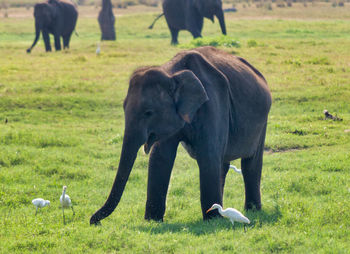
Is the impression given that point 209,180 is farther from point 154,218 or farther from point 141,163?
point 141,163

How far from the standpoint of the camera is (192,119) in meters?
7.04

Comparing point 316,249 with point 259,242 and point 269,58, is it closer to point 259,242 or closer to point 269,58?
point 259,242

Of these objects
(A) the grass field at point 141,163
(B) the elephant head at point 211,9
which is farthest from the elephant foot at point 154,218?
(B) the elephant head at point 211,9

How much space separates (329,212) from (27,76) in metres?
13.0

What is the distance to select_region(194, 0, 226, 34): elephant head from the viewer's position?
26.2m

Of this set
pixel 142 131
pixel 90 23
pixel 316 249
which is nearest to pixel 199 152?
pixel 142 131

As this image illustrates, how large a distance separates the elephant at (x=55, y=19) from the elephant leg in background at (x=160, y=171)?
890 inches

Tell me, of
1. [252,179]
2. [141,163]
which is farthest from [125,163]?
[141,163]

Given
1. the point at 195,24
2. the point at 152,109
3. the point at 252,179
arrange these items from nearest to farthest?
the point at 152,109 < the point at 252,179 < the point at 195,24

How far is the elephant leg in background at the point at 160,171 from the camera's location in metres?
7.27

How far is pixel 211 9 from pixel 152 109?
20.5m

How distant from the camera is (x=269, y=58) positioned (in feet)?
69.2

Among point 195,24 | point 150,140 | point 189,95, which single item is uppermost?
point 189,95

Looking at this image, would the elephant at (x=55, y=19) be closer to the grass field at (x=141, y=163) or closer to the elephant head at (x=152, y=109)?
the grass field at (x=141, y=163)
